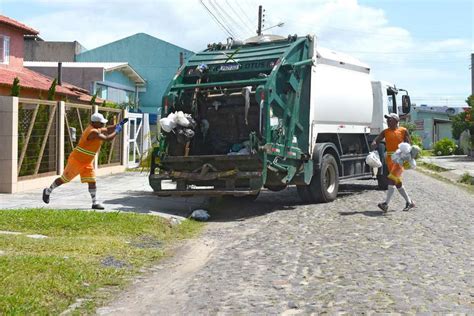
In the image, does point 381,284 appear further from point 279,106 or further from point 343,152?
point 343,152

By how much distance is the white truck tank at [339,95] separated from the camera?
13.5 metres

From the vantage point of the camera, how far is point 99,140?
11.6 meters

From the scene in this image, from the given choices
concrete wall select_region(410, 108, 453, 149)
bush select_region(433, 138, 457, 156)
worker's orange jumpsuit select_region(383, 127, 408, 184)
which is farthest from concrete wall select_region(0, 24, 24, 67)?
concrete wall select_region(410, 108, 453, 149)

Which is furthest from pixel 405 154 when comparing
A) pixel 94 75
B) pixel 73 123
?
pixel 94 75

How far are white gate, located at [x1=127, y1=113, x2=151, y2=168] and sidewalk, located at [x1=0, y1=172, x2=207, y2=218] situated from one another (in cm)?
745

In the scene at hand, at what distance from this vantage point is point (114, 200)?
13328 mm

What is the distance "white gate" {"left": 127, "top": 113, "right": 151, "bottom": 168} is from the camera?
24.3m

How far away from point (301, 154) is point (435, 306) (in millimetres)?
7275

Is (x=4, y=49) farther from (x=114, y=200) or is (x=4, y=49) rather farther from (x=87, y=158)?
(x=87, y=158)

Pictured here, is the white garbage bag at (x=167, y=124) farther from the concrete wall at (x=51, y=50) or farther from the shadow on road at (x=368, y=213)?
the concrete wall at (x=51, y=50)

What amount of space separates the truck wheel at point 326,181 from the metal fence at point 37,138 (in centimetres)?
609

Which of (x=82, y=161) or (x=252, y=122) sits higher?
(x=252, y=122)

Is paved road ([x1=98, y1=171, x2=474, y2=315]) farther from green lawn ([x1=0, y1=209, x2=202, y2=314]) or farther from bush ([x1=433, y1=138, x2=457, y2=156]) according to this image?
bush ([x1=433, y1=138, x2=457, y2=156])

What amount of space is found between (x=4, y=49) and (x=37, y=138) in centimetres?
1455
